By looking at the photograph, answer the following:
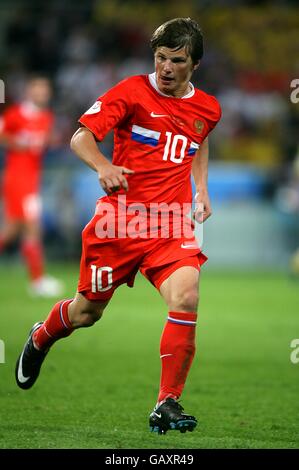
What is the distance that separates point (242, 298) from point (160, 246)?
7.16m

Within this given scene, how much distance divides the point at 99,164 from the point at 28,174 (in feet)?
25.7

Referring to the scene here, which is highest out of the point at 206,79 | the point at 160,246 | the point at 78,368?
the point at 206,79

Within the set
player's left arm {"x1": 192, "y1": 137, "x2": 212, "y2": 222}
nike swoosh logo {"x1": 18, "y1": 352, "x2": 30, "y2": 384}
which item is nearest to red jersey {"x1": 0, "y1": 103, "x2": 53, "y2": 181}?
nike swoosh logo {"x1": 18, "y1": 352, "x2": 30, "y2": 384}

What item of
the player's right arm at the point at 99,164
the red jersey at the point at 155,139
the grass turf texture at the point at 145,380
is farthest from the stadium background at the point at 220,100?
the player's right arm at the point at 99,164

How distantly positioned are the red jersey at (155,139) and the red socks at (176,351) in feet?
2.39

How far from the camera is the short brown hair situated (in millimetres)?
5375

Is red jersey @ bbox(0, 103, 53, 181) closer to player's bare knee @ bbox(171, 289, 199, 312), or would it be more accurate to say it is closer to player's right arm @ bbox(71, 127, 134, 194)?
player's right arm @ bbox(71, 127, 134, 194)

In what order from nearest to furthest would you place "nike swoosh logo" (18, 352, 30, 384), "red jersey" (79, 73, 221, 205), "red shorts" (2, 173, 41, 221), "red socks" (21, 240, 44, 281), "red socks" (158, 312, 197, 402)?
"red socks" (158, 312, 197, 402), "red jersey" (79, 73, 221, 205), "nike swoosh logo" (18, 352, 30, 384), "red socks" (21, 240, 44, 281), "red shorts" (2, 173, 41, 221)

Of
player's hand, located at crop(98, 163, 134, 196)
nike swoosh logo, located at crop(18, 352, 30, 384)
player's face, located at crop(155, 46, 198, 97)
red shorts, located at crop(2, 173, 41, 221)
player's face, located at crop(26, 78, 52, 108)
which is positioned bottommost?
nike swoosh logo, located at crop(18, 352, 30, 384)

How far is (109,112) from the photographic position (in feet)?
17.6

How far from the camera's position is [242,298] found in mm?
12508

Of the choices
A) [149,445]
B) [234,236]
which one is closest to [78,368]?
[149,445]

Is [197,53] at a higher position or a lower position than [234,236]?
lower
